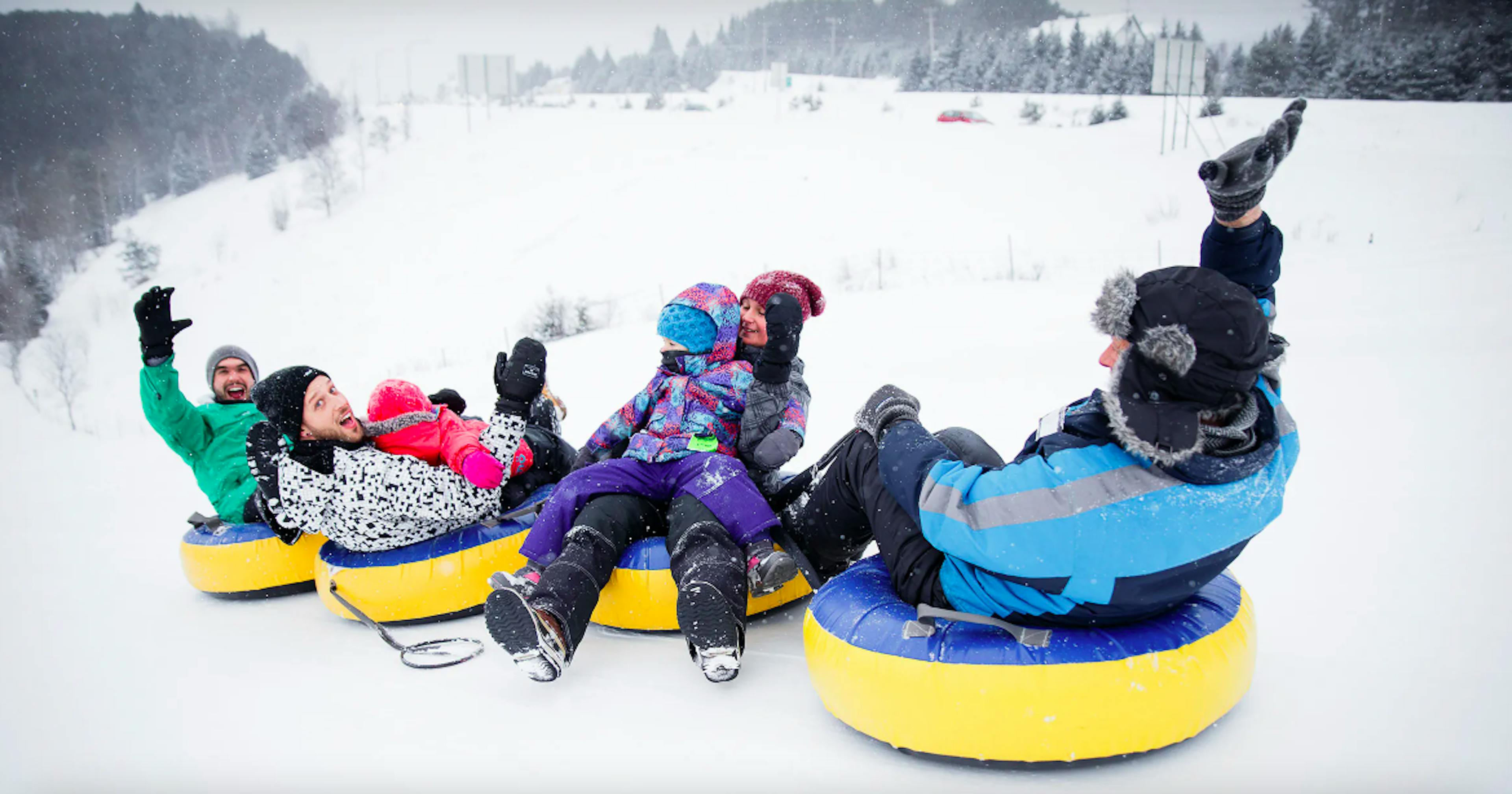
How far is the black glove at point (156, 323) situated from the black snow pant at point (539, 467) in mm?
1416

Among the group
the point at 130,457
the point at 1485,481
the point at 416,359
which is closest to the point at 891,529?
the point at 1485,481

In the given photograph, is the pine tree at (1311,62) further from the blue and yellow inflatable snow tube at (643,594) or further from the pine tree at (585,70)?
the pine tree at (585,70)

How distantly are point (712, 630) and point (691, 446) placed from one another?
903 mm

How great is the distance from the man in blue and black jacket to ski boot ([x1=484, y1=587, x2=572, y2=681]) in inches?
42.9

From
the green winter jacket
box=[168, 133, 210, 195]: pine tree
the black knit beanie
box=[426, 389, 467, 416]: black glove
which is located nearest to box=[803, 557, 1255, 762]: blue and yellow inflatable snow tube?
the black knit beanie

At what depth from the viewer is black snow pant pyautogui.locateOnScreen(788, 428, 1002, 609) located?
2.27 m

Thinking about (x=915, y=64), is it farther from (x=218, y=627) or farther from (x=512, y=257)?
(x=218, y=627)

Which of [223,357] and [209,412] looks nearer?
[209,412]

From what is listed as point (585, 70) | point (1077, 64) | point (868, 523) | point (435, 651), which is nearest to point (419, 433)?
point (435, 651)

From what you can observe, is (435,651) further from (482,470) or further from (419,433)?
(419,433)

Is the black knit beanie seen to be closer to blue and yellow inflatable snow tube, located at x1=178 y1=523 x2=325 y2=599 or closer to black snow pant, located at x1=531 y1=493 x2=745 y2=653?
blue and yellow inflatable snow tube, located at x1=178 y1=523 x2=325 y2=599

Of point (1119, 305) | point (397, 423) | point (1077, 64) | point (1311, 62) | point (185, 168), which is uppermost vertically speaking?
point (1077, 64)

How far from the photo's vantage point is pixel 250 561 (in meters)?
3.56

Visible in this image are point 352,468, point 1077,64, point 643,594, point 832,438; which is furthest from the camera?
point 1077,64
